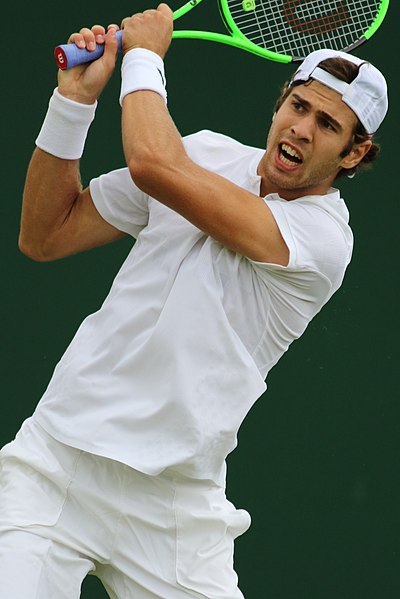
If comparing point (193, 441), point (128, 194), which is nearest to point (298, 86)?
point (128, 194)

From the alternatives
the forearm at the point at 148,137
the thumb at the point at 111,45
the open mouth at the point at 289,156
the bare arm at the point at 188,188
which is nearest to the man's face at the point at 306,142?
the open mouth at the point at 289,156

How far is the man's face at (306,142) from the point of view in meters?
3.55

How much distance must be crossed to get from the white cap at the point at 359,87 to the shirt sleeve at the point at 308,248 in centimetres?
27

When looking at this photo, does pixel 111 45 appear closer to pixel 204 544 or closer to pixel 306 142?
pixel 306 142

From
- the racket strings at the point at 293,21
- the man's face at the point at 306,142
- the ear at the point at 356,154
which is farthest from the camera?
the racket strings at the point at 293,21

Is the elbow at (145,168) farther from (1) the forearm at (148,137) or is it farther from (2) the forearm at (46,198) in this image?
(2) the forearm at (46,198)

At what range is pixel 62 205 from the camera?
376 cm

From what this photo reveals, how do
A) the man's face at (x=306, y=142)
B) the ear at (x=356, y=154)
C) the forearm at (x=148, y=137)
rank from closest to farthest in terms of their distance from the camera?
the forearm at (x=148, y=137) < the man's face at (x=306, y=142) < the ear at (x=356, y=154)

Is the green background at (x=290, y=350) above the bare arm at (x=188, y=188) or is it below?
below

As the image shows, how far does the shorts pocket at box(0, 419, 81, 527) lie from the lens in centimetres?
340

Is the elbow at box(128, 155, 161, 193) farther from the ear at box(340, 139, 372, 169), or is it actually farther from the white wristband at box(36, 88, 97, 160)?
the ear at box(340, 139, 372, 169)

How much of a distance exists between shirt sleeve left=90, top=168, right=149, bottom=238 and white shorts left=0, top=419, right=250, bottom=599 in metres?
0.58

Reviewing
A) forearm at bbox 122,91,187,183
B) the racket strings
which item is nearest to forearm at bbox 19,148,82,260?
forearm at bbox 122,91,187,183

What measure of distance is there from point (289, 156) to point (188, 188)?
346 mm
